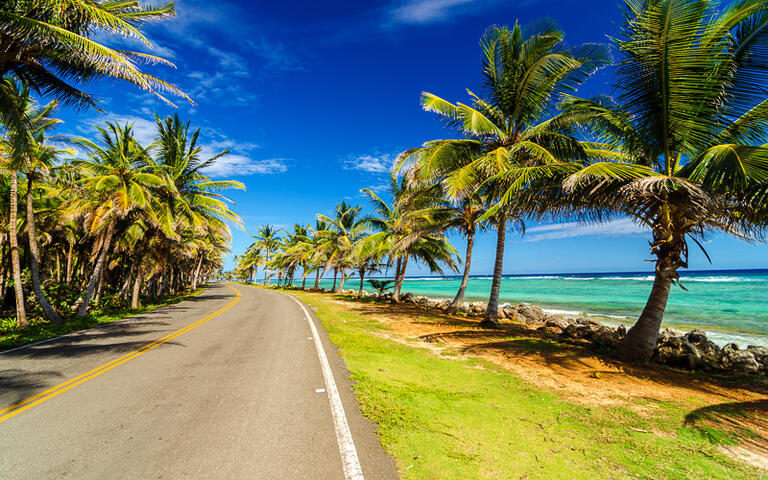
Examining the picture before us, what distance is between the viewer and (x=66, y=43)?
19.5 ft

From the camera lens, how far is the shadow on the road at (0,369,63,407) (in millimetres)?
4949

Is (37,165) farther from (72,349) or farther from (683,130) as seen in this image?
(683,130)

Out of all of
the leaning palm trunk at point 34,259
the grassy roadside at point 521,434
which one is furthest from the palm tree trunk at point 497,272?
the leaning palm trunk at point 34,259

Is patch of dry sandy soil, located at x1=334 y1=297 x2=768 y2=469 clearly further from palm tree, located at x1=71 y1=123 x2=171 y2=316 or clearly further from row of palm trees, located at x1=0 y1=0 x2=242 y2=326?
palm tree, located at x1=71 y1=123 x2=171 y2=316

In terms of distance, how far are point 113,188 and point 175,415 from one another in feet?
53.2

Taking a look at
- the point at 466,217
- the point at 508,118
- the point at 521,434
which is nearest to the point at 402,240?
the point at 466,217

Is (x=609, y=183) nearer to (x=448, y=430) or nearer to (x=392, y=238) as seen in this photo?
(x=448, y=430)

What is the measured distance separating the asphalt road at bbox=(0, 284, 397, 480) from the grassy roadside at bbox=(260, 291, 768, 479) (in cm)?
48

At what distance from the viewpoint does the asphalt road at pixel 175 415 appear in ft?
10.6

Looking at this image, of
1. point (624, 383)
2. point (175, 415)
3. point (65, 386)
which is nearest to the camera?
point (175, 415)

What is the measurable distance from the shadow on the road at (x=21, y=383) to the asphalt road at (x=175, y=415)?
0.7 inches

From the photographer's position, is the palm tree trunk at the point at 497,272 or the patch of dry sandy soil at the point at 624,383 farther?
the palm tree trunk at the point at 497,272

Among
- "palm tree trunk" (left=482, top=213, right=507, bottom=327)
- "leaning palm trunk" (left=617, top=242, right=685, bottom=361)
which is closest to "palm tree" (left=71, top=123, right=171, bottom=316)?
"palm tree trunk" (left=482, top=213, right=507, bottom=327)

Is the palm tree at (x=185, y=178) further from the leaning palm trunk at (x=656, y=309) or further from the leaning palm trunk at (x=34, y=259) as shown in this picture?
the leaning palm trunk at (x=656, y=309)
